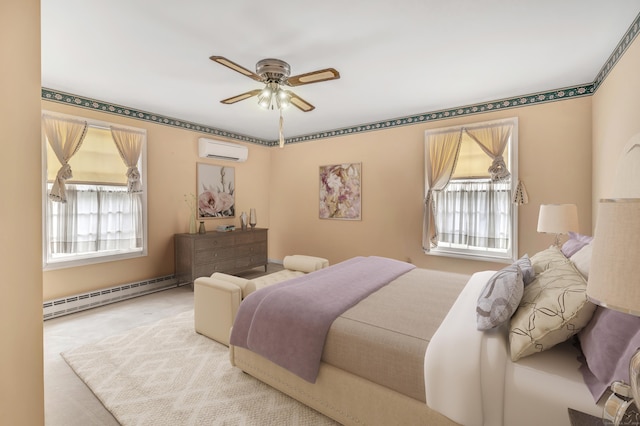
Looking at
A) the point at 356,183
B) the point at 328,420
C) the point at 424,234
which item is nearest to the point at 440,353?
the point at 328,420

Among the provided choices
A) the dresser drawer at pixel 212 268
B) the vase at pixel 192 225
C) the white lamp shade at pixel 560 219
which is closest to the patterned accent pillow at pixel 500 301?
the white lamp shade at pixel 560 219

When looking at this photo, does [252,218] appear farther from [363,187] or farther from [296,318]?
[296,318]

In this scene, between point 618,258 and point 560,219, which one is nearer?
point 618,258

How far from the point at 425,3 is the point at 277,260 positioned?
5.30 m

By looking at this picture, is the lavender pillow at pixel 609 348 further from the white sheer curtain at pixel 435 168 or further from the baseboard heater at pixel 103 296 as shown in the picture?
the baseboard heater at pixel 103 296

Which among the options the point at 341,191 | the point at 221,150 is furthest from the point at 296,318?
the point at 221,150

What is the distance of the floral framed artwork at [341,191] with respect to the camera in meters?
5.18

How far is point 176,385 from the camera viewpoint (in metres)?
2.23

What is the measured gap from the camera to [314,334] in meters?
1.85

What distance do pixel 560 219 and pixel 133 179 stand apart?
17.1ft

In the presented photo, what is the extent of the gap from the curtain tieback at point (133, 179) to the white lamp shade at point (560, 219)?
510cm

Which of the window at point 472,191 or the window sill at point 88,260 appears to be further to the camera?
the window at point 472,191

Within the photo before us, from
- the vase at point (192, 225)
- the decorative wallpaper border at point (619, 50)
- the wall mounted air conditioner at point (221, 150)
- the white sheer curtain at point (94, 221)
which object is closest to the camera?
the decorative wallpaper border at point (619, 50)

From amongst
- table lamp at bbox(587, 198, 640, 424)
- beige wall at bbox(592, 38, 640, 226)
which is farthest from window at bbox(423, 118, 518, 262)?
table lamp at bbox(587, 198, 640, 424)
